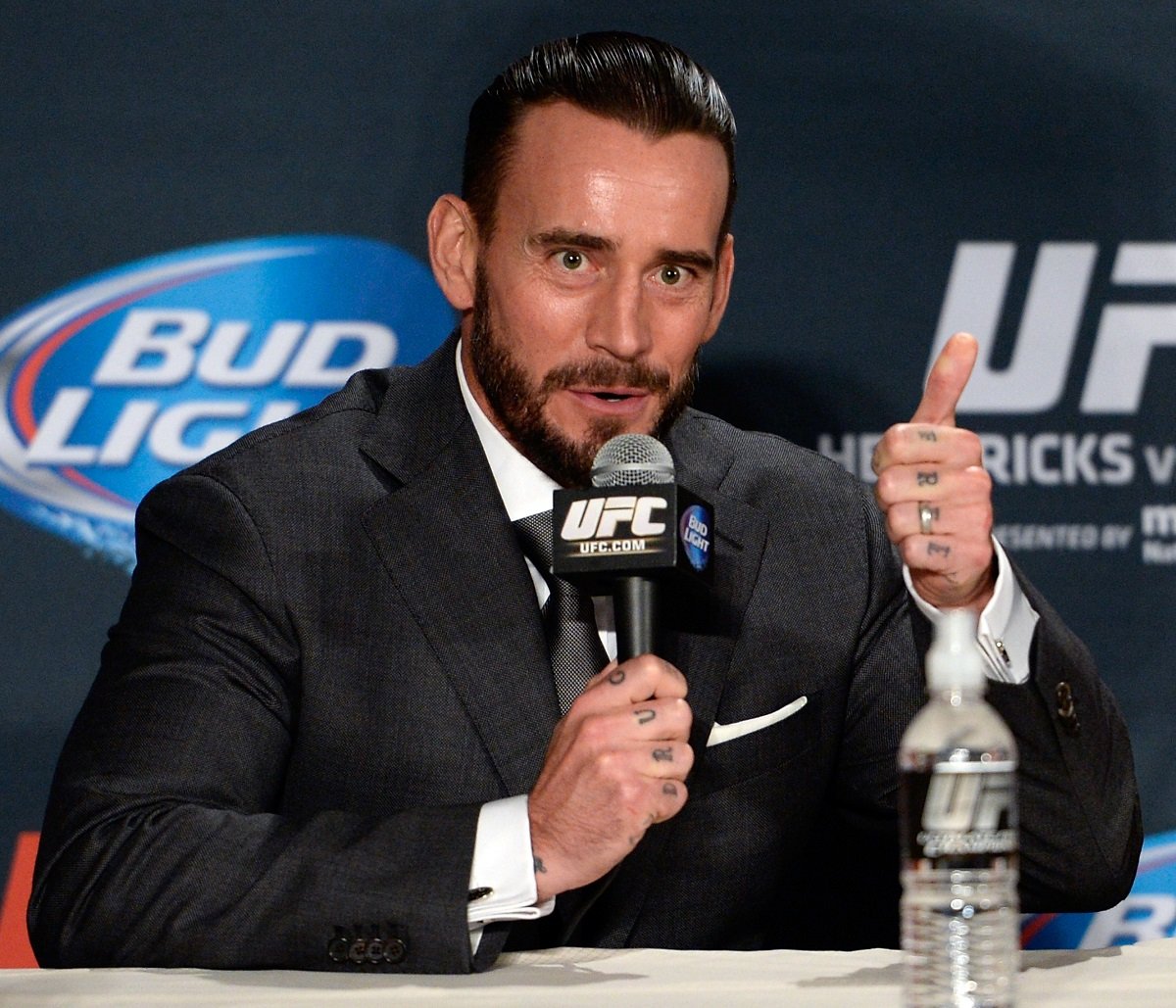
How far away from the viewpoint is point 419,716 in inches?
83.9

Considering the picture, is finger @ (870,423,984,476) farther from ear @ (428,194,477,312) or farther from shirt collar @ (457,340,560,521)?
ear @ (428,194,477,312)

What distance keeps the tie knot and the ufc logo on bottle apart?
1034 millimetres

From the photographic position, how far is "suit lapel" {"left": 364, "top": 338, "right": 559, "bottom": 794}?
6.86 feet

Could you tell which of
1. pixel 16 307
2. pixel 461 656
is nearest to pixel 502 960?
pixel 461 656

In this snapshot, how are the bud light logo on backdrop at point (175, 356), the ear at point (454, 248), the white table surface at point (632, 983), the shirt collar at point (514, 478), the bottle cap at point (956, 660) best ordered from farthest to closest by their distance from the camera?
the bud light logo on backdrop at point (175, 356)
the ear at point (454, 248)
the shirt collar at point (514, 478)
the white table surface at point (632, 983)
the bottle cap at point (956, 660)

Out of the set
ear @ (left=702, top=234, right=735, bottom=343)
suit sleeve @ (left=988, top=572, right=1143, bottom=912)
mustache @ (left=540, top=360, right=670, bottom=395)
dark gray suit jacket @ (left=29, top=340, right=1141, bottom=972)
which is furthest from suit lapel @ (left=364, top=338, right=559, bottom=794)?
suit sleeve @ (left=988, top=572, right=1143, bottom=912)

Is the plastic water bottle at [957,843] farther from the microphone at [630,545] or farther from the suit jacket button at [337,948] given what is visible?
the suit jacket button at [337,948]

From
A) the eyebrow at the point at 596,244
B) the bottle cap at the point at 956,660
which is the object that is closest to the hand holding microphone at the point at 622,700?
the bottle cap at the point at 956,660

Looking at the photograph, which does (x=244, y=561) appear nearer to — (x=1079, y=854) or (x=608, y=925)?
(x=608, y=925)

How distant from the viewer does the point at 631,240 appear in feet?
7.24

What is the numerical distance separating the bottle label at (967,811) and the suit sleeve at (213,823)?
1.98 ft

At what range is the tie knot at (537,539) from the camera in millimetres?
2229

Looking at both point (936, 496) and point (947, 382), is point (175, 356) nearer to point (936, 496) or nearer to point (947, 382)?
point (947, 382)

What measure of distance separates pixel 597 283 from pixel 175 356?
47.2 inches
